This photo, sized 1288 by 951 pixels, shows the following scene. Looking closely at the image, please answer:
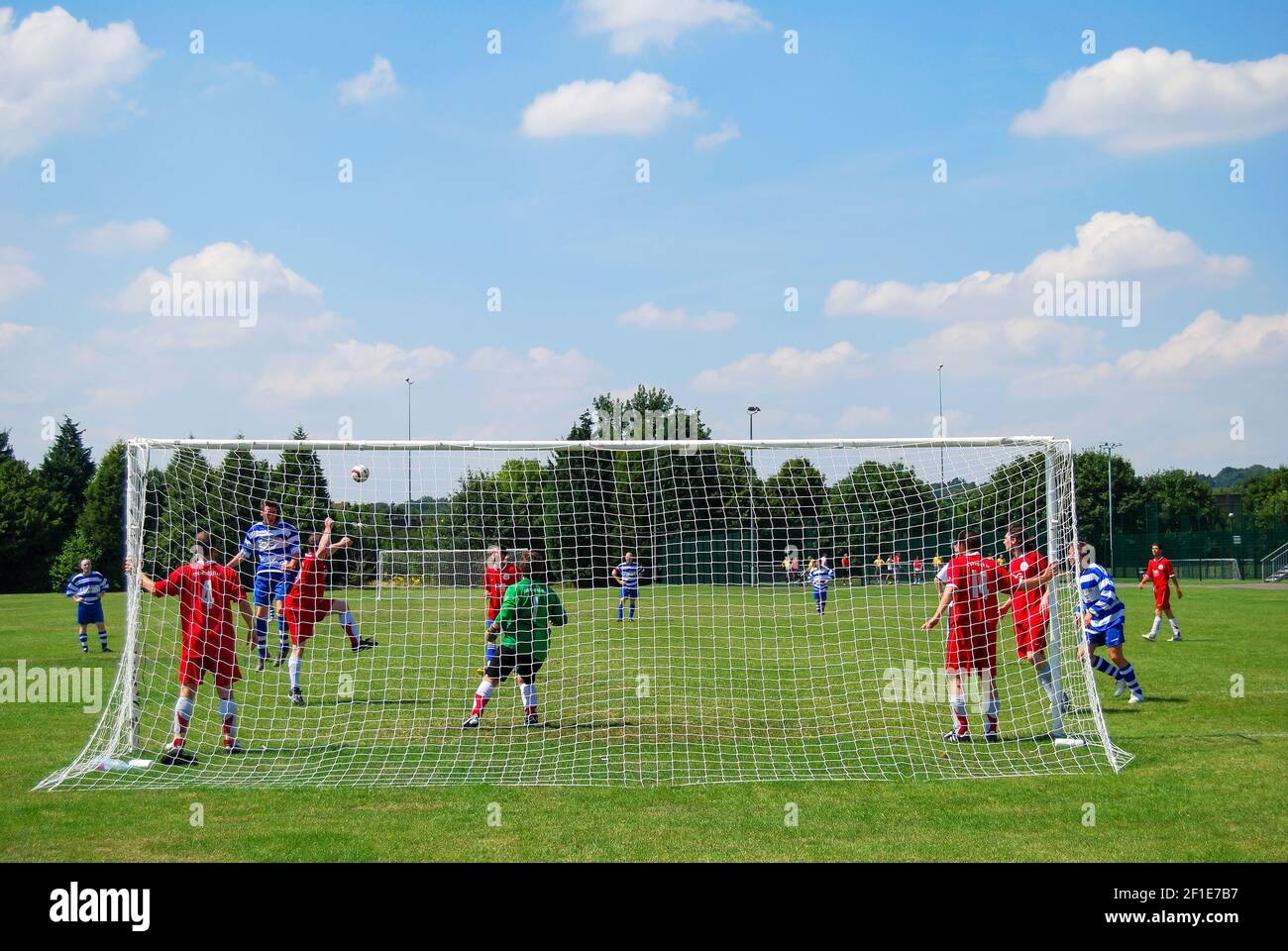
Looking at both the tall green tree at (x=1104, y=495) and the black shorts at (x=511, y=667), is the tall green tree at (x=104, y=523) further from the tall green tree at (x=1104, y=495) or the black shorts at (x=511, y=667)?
the tall green tree at (x=1104, y=495)

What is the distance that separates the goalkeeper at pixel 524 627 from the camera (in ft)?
32.1

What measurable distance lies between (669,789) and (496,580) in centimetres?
379

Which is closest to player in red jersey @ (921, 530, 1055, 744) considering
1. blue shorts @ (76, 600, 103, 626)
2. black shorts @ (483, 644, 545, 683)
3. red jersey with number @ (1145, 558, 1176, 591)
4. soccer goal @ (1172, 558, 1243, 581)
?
black shorts @ (483, 644, 545, 683)

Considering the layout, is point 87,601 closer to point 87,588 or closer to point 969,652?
point 87,588

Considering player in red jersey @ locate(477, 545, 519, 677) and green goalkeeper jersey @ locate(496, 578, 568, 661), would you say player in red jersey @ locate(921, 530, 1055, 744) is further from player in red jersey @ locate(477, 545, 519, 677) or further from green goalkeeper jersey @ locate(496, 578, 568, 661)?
player in red jersey @ locate(477, 545, 519, 677)

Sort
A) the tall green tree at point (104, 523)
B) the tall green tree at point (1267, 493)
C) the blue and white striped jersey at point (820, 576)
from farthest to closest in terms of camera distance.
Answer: the tall green tree at point (1267, 493), the tall green tree at point (104, 523), the blue and white striped jersey at point (820, 576)

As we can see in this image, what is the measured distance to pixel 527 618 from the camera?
9.78 meters

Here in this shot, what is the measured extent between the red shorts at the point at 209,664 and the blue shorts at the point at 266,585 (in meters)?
2.79

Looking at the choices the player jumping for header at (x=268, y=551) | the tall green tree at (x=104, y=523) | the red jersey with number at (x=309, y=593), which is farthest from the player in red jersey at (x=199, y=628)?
the tall green tree at (x=104, y=523)

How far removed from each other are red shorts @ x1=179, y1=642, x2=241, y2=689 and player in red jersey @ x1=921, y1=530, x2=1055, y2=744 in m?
6.26

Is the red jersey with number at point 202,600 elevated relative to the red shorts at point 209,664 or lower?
elevated

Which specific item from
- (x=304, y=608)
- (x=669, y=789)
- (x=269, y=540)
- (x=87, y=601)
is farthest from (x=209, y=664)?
(x=87, y=601)

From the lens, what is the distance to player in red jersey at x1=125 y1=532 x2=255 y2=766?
8469 mm

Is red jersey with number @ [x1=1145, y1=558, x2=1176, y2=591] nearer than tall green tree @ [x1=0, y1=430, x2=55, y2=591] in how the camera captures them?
Yes
